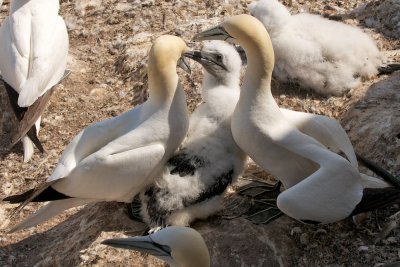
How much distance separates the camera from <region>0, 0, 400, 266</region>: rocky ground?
374 cm

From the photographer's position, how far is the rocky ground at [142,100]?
147 inches

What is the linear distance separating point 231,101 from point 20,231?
1398 mm

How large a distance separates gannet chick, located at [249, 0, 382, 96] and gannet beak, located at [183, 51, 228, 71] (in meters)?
0.92

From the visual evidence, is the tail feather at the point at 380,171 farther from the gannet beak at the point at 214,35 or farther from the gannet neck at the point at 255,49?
the gannet beak at the point at 214,35

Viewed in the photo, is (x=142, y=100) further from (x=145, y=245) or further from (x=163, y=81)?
(x=145, y=245)

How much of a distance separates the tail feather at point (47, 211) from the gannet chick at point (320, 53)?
175 centimetres

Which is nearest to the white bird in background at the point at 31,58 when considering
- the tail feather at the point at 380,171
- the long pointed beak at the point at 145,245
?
the long pointed beak at the point at 145,245

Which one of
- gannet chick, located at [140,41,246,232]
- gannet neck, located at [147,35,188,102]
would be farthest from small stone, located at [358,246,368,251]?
gannet neck, located at [147,35,188,102]

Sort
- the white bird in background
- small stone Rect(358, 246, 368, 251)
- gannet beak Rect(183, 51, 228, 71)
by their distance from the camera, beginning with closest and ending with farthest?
small stone Rect(358, 246, 368, 251) → gannet beak Rect(183, 51, 228, 71) → the white bird in background

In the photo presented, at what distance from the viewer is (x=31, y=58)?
16.5ft

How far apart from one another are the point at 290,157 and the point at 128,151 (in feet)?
2.67

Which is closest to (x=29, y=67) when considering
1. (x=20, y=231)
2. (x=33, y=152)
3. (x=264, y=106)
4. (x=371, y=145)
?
(x=33, y=152)

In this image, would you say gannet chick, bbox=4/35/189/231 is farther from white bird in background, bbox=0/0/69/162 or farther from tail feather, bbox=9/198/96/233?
white bird in background, bbox=0/0/69/162

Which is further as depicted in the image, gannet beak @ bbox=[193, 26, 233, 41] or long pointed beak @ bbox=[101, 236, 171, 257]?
gannet beak @ bbox=[193, 26, 233, 41]
